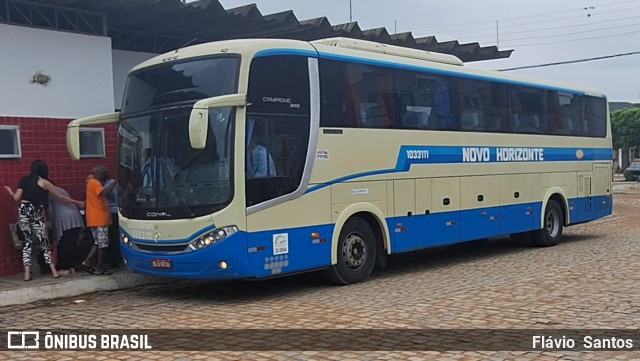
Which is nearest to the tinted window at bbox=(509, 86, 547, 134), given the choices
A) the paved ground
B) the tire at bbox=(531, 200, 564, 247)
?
the tire at bbox=(531, 200, 564, 247)

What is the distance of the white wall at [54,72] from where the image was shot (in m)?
11.2

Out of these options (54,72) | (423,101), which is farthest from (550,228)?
(54,72)

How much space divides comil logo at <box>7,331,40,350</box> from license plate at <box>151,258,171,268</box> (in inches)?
77.8

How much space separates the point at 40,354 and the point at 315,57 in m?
5.53

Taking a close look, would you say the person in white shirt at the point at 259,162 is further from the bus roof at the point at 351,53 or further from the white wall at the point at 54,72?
the white wall at the point at 54,72

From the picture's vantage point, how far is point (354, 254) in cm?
1060

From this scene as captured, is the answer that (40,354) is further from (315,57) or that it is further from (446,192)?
(446,192)

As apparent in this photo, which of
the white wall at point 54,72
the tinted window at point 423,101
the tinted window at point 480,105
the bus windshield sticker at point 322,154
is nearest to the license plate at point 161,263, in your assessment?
the bus windshield sticker at point 322,154

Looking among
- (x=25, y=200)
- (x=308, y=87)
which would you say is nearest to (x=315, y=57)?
(x=308, y=87)

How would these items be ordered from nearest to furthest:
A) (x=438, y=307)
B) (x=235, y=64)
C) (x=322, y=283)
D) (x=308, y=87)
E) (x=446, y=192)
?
(x=438, y=307), (x=235, y=64), (x=308, y=87), (x=322, y=283), (x=446, y=192)

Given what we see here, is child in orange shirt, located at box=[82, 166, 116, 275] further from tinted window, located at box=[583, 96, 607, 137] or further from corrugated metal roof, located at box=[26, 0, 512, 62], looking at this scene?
tinted window, located at box=[583, 96, 607, 137]

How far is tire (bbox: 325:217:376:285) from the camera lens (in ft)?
33.9

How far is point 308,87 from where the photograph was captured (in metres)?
9.88

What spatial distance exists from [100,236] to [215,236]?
2.93 meters
